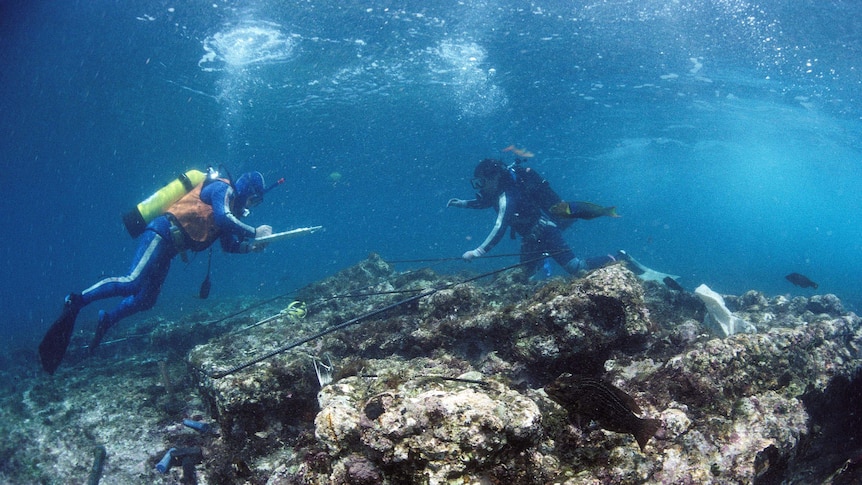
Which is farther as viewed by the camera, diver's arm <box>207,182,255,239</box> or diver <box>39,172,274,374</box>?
diver's arm <box>207,182,255,239</box>

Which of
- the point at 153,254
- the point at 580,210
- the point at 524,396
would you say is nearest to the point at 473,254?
the point at 580,210

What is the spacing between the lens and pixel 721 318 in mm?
5406

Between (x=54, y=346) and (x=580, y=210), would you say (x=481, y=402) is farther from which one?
(x=54, y=346)

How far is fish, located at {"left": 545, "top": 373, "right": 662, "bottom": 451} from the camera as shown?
2141 mm

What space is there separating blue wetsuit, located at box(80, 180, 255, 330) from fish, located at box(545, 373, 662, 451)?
22.0 feet

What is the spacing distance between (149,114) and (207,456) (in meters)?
28.7

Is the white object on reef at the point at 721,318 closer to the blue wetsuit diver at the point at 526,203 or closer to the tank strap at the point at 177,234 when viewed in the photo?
the blue wetsuit diver at the point at 526,203

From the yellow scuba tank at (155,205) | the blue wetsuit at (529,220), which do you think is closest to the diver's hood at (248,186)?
the yellow scuba tank at (155,205)

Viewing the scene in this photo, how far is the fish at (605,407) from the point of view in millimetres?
2141

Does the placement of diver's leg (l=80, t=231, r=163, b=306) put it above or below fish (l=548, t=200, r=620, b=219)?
above

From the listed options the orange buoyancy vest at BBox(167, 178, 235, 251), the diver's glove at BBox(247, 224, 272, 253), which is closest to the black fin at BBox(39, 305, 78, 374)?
the orange buoyancy vest at BBox(167, 178, 235, 251)

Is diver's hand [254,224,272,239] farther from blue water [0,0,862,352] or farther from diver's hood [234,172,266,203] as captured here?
blue water [0,0,862,352]

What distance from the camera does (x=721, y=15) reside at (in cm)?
1327

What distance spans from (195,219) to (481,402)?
7.73 m
